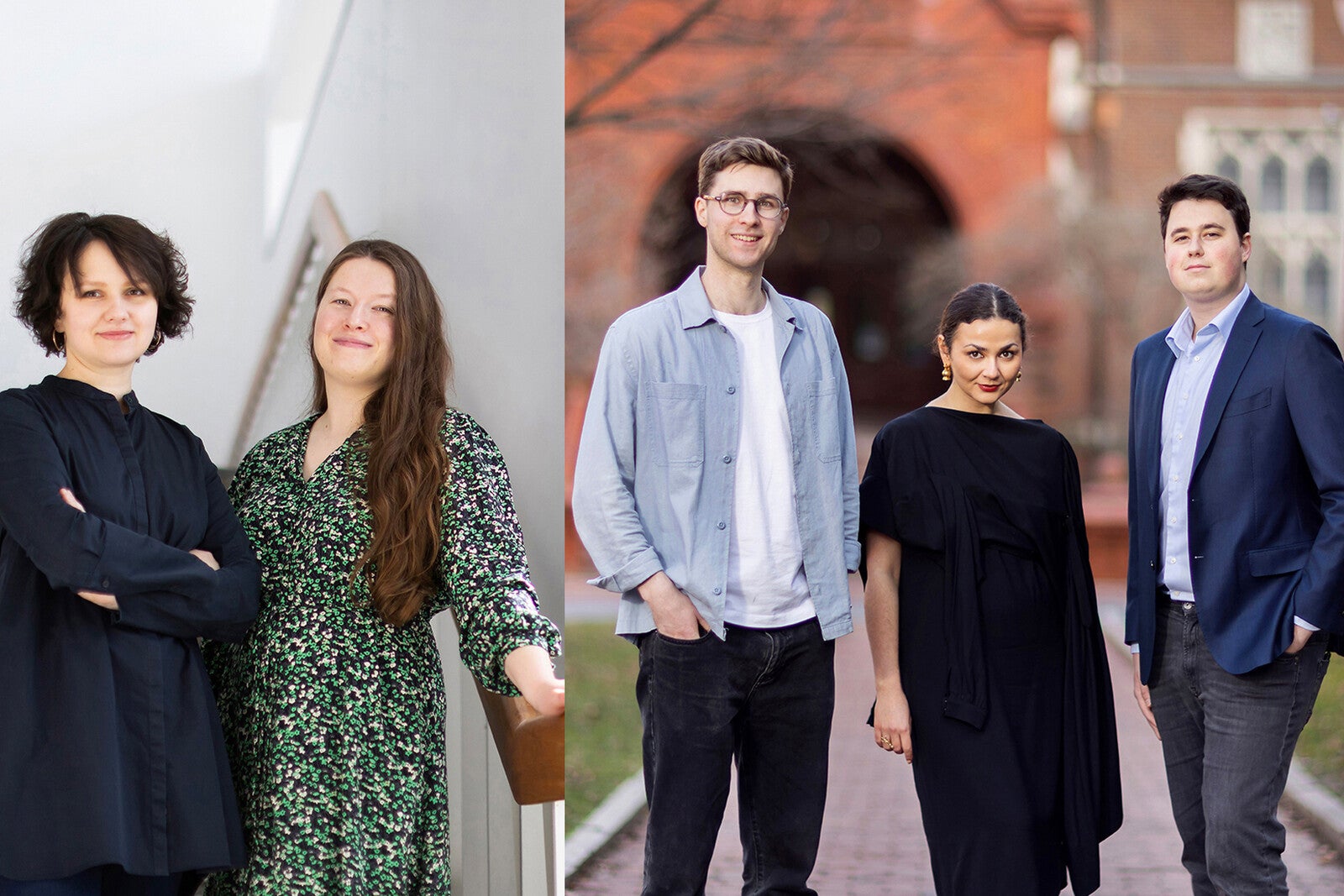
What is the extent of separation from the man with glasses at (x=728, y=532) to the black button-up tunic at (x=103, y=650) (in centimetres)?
72

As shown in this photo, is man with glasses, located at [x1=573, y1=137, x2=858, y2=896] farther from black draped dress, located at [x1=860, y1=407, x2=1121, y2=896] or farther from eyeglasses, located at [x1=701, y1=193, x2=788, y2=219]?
black draped dress, located at [x1=860, y1=407, x2=1121, y2=896]

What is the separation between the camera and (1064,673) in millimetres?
2445

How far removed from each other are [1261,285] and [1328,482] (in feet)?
27.0

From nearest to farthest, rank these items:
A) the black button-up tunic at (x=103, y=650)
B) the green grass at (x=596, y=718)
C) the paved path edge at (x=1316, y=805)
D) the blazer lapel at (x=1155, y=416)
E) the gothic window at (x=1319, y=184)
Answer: the black button-up tunic at (x=103, y=650) < the blazer lapel at (x=1155, y=416) < the paved path edge at (x=1316, y=805) < the green grass at (x=596, y=718) < the gothic window at (x=1319, y=184)

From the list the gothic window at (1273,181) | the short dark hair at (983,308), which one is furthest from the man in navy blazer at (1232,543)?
the gothic window at (1273,181)

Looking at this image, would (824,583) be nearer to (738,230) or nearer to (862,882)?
(738,230)

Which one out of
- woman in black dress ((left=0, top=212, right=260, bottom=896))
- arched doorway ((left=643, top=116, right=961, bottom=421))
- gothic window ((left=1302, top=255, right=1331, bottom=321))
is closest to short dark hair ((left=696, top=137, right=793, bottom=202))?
woman in black dress ((left=0, top=212, right=260, bottom=896))

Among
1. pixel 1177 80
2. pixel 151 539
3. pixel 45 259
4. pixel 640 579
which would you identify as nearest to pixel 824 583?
pixel 640 579

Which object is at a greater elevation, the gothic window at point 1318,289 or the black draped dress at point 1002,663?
the gothic window at point 1318,289

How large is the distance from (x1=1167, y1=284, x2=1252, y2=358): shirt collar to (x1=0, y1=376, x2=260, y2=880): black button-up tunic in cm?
183

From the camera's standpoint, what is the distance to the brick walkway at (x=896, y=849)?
363 cm

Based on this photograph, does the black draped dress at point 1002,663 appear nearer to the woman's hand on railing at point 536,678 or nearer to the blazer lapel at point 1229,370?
the blazer lapel at point 1229,370

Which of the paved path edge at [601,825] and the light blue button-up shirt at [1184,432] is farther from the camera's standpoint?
the paved path edge at [601,825]

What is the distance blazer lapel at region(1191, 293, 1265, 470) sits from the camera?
2400 millimetres
